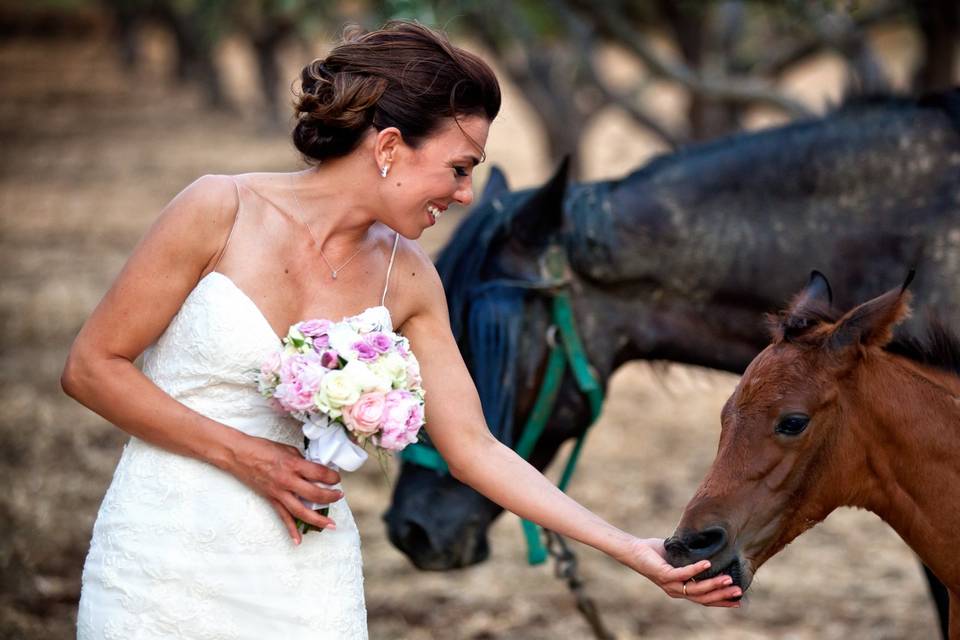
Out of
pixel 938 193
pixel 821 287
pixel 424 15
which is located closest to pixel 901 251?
pixel 938 193

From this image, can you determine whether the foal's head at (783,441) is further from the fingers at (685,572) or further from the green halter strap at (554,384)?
the green halter strap at (554,384)

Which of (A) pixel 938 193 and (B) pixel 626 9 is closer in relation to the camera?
(A) pixel 938 193

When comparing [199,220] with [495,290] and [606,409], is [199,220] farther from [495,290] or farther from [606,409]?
[606,409]

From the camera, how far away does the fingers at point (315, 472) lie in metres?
2.69

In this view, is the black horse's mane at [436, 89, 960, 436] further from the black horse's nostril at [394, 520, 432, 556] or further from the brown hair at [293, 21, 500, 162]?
the brown hair at [293, 21, 500, 162]

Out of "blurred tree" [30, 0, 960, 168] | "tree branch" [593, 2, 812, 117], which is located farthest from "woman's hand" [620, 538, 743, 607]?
"tree branch" [593, 2, 812, 117]

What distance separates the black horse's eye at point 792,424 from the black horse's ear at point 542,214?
4.71 ft

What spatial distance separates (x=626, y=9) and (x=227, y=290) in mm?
10214

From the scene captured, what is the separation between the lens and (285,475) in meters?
2.69

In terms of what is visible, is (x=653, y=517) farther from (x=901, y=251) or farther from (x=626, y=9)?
(x=626, y=9)

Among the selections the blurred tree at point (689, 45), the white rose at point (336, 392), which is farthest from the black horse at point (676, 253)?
the white rose at point (336, 392)


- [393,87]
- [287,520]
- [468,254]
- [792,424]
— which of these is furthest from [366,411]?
[468,254]

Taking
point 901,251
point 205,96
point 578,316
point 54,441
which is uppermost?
point 901,251

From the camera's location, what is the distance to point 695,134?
33.4 feet
